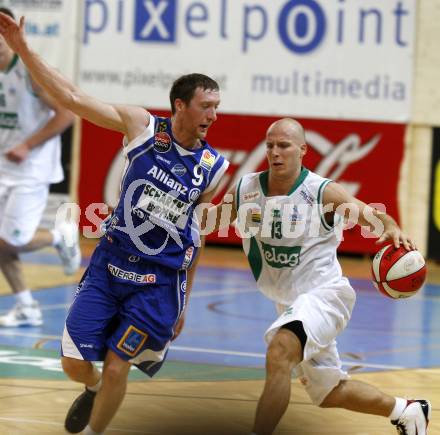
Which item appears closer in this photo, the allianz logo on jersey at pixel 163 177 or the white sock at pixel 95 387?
the allianz logo on jersey at pixel 163 177

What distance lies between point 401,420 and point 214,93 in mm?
2135

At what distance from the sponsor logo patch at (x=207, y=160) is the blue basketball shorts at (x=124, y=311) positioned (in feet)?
2.01

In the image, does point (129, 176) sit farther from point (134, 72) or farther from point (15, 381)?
point (134, 72)

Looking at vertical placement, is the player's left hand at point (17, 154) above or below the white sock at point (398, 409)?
above

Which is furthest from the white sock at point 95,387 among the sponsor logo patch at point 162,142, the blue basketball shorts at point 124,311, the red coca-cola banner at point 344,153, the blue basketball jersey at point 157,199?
the red coca-cola banner at point 344,153

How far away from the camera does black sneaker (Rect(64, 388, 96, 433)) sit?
647cm

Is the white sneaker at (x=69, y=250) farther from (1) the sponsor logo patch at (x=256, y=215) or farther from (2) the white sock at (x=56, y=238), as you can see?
(1) the sponsor logo patch at (x=256, y=215)

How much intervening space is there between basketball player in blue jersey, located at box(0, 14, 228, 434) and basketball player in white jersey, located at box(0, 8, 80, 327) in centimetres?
384

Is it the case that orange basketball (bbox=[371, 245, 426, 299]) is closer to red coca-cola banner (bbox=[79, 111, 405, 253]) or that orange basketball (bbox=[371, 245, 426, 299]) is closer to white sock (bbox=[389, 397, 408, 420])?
white sock (bbox=[389, 397, 408, 420])

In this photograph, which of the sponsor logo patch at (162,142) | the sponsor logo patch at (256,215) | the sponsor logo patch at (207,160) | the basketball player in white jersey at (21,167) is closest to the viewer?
the sponsor logo patch at (162,142)

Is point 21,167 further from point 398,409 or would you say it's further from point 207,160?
point 398,409

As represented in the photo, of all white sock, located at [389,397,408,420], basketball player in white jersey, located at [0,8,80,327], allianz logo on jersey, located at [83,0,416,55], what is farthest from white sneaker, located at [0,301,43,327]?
allianz logo on jersey, located at [83,0,416,55]

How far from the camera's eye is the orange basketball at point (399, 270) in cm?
627

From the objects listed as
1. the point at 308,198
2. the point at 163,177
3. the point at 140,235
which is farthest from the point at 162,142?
the point at 308,198
